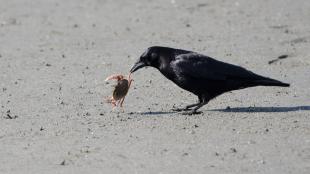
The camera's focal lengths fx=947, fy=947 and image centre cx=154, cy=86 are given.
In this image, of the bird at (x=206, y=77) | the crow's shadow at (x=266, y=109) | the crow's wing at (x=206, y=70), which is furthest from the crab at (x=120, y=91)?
the crow's shadow at (x=266, y=109)

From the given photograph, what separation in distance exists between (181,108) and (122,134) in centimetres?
135

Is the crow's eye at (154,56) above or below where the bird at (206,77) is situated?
above

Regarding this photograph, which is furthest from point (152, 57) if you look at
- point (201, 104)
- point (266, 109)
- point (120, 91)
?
point (266, 109)

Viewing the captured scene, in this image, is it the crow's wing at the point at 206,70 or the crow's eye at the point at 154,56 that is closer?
the crow's wing at the point at 206,70

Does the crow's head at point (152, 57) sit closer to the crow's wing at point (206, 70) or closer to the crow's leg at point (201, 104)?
the crow's wing at point (206, 70)

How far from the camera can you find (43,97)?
9.86m

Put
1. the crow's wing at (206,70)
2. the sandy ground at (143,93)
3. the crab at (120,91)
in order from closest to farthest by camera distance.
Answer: the sandy ground at (143,93)
the crow's wing at (206,70)
the crab at (120,91)

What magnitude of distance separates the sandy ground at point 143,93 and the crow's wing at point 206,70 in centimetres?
34

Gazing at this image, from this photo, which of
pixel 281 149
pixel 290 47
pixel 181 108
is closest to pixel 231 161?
pixel 281 149

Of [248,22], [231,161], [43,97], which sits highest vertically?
[248,22]

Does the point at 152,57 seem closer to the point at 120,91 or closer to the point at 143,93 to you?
the point at 120,91

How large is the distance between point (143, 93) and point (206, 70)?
4.03ft

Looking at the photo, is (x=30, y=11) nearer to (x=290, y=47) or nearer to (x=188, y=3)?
(x=188, y=3)

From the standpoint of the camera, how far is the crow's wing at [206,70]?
8.98 metres
